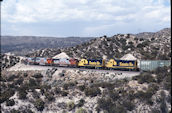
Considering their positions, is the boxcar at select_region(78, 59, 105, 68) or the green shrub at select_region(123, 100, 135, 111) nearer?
the green shrub at select_region(123, 100, 135, 111)

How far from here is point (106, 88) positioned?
40281 millimetres

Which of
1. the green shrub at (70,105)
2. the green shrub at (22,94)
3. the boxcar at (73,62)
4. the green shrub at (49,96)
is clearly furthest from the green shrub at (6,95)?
the boxcar at (73,62)

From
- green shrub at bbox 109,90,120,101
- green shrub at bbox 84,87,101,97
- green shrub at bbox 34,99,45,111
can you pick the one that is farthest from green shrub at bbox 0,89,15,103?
green shrub at bbox 109,90,120,101

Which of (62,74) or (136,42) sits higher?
(136,42)

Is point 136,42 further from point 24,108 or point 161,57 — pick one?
point 24,108

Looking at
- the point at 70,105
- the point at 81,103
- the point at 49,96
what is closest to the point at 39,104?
the point at 49,96

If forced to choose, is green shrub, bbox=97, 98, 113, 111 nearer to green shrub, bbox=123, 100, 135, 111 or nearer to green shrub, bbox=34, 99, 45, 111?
green shrub, bbox=123, 100, 135, 111

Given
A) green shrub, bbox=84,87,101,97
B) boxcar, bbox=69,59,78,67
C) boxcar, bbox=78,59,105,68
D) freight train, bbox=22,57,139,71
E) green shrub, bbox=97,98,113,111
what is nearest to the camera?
green shrub, bbox=97,98,113,111

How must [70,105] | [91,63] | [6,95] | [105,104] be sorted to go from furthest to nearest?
[91,63], [6,95], [70,105], [105,104]

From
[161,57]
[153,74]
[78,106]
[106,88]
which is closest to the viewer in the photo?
[78,106]

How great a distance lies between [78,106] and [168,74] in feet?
62.7

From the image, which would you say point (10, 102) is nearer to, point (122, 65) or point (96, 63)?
point (96, 63)

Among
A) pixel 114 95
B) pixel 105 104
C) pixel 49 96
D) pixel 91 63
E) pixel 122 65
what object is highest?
pixel 91 63

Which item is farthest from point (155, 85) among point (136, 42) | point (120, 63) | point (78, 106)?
point (136, 42)
